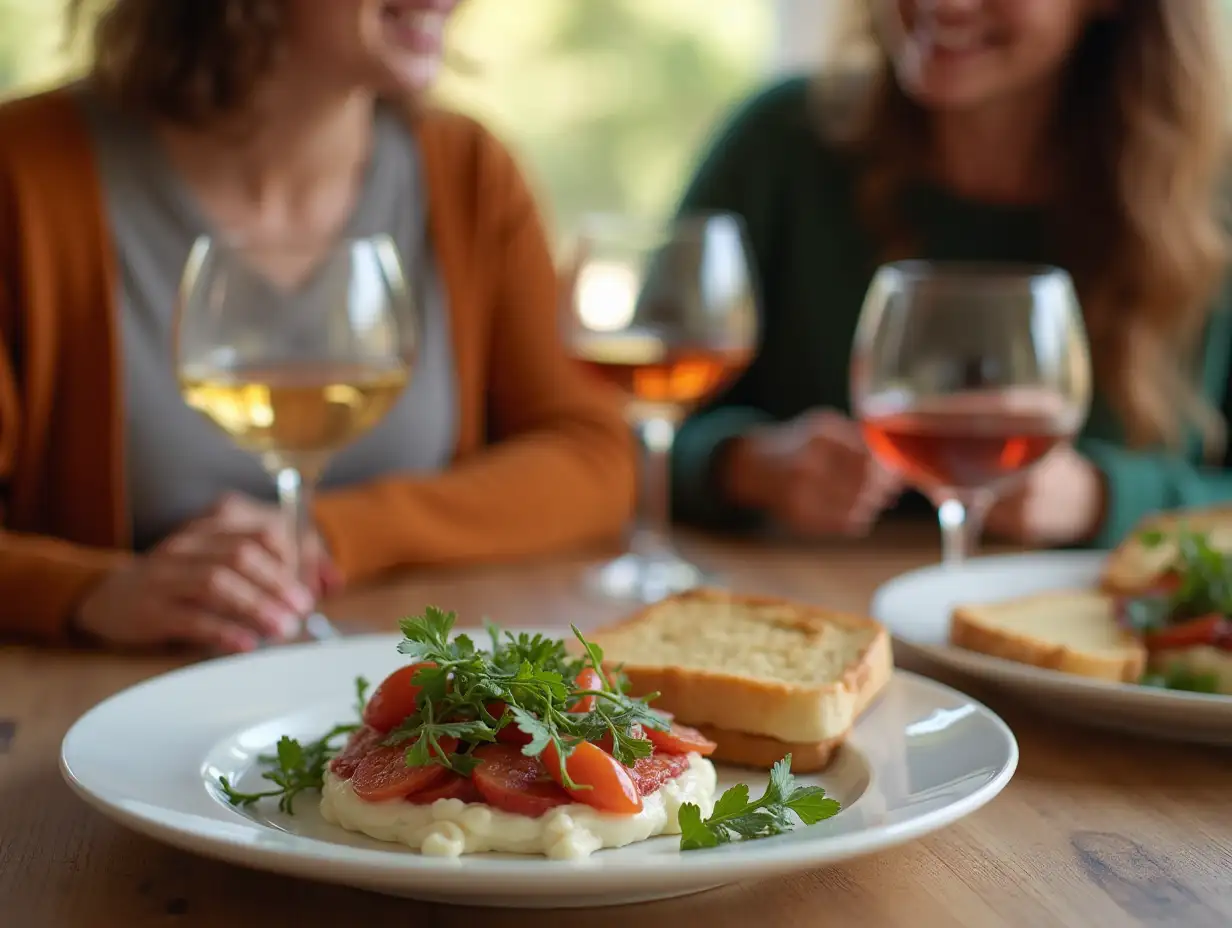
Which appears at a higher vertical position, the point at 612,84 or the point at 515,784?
the point at 612,84

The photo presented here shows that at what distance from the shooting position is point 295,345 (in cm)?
147

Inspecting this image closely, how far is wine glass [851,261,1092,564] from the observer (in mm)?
1477

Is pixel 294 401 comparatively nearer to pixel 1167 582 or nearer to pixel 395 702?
pixel 395 702

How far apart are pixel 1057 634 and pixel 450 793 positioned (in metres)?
0.67

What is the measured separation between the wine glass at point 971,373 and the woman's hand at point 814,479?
1.31 ft

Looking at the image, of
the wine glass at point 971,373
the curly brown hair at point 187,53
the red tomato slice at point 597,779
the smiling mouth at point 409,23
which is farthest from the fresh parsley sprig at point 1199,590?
the curly brown hair at point 187,53

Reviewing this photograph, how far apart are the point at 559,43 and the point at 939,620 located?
10.5ft

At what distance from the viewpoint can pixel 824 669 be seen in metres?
1.09

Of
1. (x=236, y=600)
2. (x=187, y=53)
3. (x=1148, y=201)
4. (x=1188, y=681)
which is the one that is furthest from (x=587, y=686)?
(x=1148, y=201)

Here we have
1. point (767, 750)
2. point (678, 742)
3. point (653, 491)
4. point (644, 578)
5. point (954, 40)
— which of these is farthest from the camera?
point (954, 40)

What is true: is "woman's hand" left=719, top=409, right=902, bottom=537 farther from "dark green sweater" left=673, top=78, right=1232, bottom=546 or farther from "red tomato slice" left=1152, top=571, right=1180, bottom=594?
"red tomato slice" left=1152, top=571, right=1180, bottom=594

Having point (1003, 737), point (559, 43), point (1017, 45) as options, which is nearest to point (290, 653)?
point (1003, 737)

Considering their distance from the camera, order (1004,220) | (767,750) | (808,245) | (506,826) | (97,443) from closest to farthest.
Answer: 1. (506,826)
2. (767,750)
3. (97,443)
4. (1004,220)
5. (808,245)

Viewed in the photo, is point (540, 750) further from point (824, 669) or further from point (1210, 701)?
point (1210, 701)
